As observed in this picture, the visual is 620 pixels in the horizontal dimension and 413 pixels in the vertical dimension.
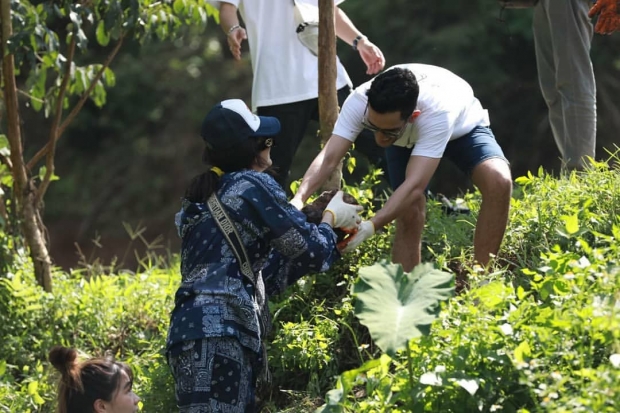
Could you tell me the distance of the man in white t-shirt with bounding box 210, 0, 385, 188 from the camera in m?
5.18

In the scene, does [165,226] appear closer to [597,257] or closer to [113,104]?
[113,104]

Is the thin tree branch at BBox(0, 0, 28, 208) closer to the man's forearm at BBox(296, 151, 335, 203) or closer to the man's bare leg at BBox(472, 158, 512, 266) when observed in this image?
the man's forearm at BBox(296, 151, 335, 203)

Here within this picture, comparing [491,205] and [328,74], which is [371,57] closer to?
[328,74]

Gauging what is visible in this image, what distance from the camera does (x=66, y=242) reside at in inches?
587

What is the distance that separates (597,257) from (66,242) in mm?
12356

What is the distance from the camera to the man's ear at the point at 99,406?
12.9 ft

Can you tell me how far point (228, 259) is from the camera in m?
3.59

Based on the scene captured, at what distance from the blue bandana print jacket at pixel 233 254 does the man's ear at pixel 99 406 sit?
491 millimetres

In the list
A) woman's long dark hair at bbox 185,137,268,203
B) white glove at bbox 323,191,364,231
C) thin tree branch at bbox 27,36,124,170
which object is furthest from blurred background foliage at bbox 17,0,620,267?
woman's long dark hair at bbox 185,137,268,203

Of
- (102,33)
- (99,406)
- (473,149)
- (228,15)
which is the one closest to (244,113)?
(473,149)

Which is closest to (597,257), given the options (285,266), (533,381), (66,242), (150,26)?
(533,381)

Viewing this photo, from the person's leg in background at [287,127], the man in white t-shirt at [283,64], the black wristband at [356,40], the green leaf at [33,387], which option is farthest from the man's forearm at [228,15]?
the green leaf at [33,387]

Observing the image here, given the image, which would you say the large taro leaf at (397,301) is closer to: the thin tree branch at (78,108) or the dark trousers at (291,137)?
the dark trousers at (291,137)

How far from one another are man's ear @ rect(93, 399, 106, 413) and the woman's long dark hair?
863mm
